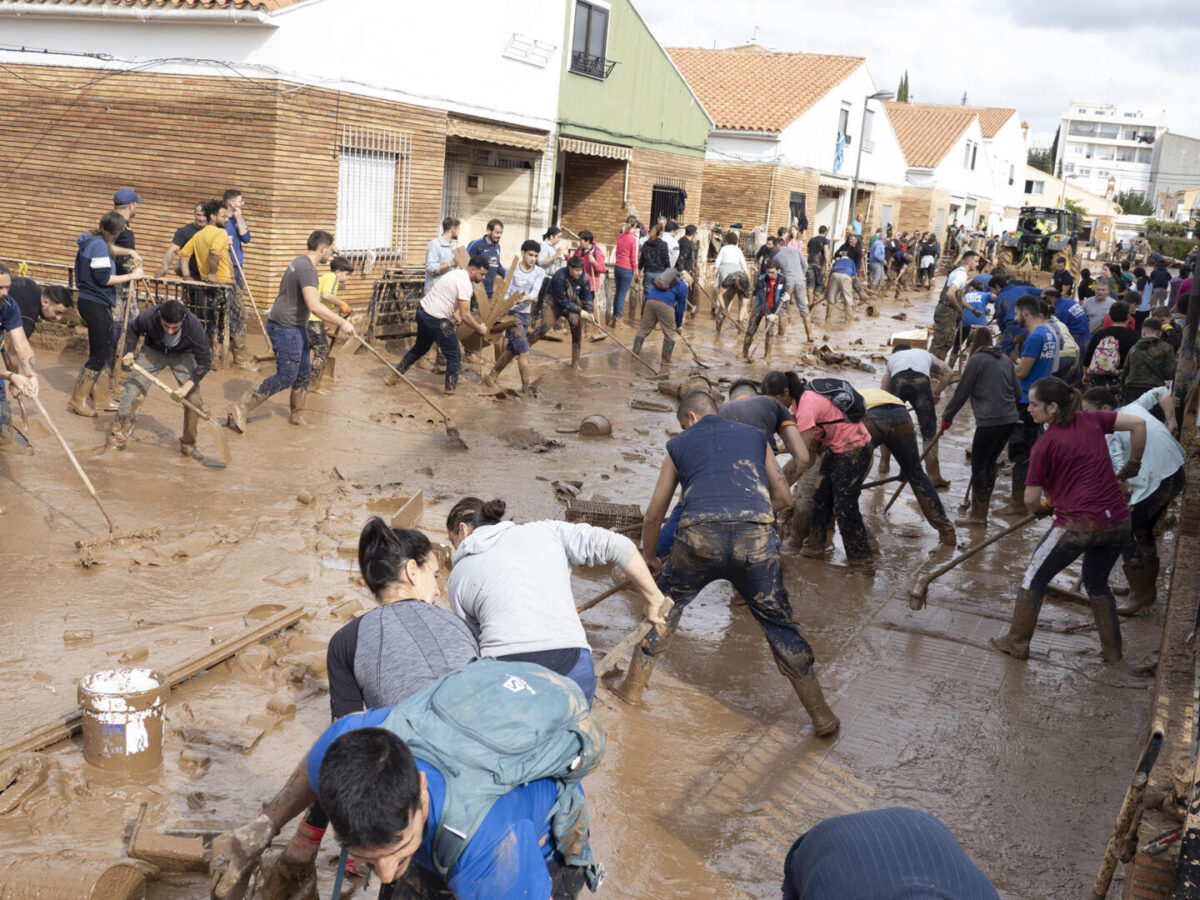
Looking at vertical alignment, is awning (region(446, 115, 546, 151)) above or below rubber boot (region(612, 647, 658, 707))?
above

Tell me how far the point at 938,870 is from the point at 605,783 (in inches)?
105

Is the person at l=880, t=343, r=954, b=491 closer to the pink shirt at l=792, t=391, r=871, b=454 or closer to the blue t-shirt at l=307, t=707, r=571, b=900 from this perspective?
the pink shirt at l=792, t=391, r=871, b=454

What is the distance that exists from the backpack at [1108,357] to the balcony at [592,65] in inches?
430

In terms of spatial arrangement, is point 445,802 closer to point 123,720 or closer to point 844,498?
point 123,720

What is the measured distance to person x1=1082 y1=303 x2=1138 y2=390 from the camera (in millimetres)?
10492

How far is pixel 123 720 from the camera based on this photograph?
4.02 metres

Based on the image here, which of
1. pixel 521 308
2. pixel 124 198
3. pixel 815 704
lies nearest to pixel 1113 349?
pixel 521 308

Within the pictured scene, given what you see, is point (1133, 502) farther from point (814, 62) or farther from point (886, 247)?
point (814, 62)

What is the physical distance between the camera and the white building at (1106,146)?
10238 centimetres

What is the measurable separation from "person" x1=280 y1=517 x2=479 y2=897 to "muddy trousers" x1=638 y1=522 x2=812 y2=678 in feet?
5.89

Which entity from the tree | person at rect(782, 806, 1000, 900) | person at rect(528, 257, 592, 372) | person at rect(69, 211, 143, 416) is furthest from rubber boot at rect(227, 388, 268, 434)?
the tree

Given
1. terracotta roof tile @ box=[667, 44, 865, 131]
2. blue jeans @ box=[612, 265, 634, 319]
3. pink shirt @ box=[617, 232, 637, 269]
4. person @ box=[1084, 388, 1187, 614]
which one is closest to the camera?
person @ box=[1084, 388, 1187, 614]

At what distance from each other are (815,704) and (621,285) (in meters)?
12.6

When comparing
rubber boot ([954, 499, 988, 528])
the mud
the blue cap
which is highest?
the blue cap
